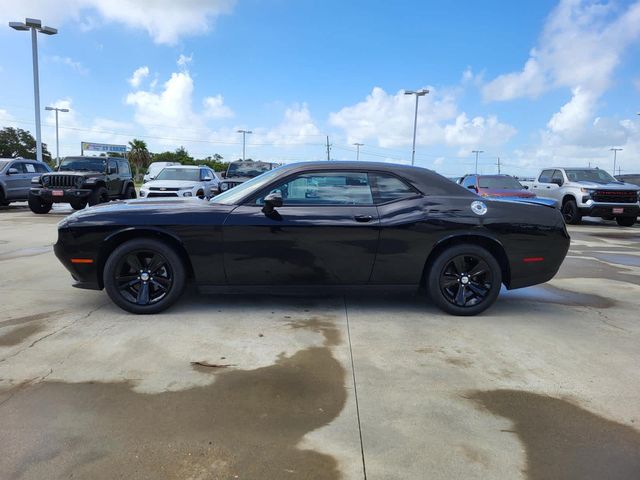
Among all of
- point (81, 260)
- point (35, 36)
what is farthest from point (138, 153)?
point (81, 260)

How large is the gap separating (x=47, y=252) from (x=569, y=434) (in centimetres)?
819

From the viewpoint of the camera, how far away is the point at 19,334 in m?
4.06

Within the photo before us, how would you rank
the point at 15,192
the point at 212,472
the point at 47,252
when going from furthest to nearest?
1. the point at 15,192
2. the point at 47,252
3. the point at 212,472

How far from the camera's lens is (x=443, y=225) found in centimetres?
457

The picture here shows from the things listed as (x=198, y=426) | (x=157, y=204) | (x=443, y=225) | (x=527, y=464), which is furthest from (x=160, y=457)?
(x=443, y=225)

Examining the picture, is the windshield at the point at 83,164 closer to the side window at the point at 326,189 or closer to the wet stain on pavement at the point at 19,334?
the wet stain on pavement at the point at 19,334

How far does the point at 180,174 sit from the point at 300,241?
449 inches

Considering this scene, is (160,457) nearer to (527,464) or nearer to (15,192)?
(527,464)

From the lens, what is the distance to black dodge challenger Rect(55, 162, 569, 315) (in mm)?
4484

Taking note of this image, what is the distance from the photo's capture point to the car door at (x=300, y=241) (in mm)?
4469

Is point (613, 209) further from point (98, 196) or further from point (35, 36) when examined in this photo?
point (35, 36)

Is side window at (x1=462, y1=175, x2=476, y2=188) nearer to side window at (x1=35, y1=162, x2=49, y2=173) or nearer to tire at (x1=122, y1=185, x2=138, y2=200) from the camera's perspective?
tire at (x1=122, y1=185, x2=138, y2=200)

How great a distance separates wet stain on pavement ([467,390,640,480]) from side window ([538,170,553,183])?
1564cm

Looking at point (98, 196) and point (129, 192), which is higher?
point (129, 192)
